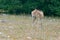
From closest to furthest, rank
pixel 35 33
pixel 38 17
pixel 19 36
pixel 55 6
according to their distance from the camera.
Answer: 1. pixel 19 36
2. pixel 35 33
3. pixel 38 17
4. pixel 55 6

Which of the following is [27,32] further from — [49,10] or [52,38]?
[49,10]

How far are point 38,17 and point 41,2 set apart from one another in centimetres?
600

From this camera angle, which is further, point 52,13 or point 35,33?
point 52,13

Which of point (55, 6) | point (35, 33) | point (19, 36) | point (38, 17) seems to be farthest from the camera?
point (55, 6)

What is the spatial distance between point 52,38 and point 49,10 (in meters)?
9.49

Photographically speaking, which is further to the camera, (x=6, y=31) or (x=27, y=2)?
(x=27, y=2)

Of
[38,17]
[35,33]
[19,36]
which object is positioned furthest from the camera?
[38,17]

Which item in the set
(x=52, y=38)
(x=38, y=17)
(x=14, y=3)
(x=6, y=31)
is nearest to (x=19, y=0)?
(x=14, y=3)

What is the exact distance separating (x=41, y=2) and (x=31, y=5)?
0.72 meters

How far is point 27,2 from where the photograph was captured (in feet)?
66.8

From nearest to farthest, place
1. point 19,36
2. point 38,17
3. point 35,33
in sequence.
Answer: point 19,36 < point 35,33 < point 38,17

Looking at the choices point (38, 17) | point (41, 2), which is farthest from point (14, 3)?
point (38, 17)

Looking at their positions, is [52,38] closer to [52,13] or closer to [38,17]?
[38,17]

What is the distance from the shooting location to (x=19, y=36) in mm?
10539
